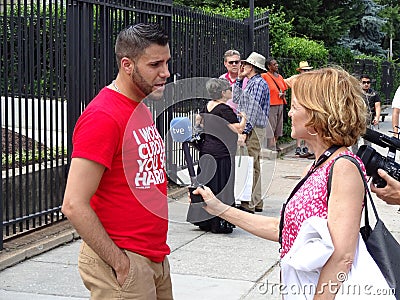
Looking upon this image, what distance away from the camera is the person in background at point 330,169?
304 centimetres

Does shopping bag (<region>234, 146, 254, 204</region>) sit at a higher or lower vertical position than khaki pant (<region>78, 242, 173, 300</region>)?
lower

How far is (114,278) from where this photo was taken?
343cm

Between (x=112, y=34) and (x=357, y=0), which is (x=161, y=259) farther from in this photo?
(x=357, y=0)

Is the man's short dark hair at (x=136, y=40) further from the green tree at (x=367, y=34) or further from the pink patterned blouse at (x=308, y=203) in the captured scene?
the green tree at (x=367, y=34)

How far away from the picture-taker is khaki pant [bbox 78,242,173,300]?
3432mm

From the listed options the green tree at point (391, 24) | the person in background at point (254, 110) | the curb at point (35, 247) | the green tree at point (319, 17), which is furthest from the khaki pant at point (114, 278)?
the green tree at point (391, 24)

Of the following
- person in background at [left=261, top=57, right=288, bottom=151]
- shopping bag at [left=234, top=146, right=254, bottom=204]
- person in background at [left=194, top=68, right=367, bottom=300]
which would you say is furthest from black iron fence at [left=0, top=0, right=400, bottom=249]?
person in background at [left=261, top=57, right=288, bottom=151]

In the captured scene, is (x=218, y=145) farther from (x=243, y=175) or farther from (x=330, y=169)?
Result: (x=330, y=169)

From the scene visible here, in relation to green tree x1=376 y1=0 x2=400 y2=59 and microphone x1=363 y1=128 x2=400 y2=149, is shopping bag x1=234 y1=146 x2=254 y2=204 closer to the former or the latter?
microphone x1=363 y1=128 x2=400 y2=149

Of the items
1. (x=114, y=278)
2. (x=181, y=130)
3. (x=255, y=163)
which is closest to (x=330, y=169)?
(x=114, y=278)

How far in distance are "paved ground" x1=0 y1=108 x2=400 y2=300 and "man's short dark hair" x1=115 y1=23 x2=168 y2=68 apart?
3.21 meters

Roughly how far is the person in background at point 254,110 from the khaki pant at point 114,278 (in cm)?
621

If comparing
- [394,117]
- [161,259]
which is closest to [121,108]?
[161,259]

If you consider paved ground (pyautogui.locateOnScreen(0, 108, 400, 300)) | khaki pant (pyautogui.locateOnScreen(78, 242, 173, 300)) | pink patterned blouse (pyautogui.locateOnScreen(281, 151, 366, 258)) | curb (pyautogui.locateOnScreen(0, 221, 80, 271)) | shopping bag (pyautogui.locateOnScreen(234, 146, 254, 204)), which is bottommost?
paved ground (pyautogui.locateOnScreen(0, 108, 400, 300))
